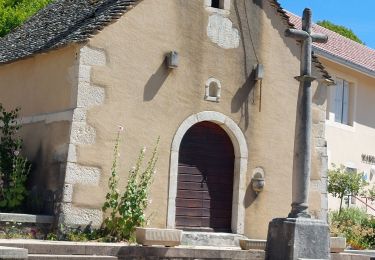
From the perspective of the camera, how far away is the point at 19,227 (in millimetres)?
12828

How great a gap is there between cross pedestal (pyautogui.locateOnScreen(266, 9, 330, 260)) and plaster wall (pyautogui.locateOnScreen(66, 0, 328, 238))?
2621mm

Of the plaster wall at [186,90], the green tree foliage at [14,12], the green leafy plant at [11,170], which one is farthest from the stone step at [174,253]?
the green tree foliage at [14,12]

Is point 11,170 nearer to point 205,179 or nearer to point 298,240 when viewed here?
point 205,179

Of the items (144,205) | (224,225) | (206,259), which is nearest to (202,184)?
(224,225)

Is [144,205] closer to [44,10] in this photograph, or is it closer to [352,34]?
[44,10]

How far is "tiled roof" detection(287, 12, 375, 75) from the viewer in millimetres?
23031

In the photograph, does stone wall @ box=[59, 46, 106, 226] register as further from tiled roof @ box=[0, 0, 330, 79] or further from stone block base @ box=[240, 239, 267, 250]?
stone block base @ box=[240, 239, 267, 250]

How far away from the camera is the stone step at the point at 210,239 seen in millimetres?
14438

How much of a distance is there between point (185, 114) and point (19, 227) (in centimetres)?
384

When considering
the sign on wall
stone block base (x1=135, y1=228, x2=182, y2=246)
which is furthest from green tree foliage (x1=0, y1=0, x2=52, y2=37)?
stone block base (x1=135, y1=228, x2=182, y2=246)

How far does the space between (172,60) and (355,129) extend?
37.5 ft

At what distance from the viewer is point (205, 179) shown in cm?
1522

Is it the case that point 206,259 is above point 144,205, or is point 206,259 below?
below

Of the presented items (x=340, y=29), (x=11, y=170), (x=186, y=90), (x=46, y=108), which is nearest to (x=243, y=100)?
(x=186, y=90)
